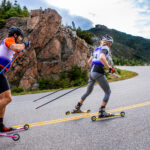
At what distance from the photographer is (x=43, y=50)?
66.3 ft

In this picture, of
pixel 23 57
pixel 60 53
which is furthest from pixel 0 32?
pixel 60 53

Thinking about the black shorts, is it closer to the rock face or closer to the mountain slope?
the rock face

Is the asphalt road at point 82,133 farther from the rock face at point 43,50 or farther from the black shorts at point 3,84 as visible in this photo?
the rock face at point 43,50

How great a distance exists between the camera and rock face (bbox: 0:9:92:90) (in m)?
18.6

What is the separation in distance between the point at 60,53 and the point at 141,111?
59.5 ft

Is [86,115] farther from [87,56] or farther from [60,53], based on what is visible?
[87,56]

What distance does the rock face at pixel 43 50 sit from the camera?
1858 cm

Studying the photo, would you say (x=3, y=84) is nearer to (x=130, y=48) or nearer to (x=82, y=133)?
(x=82, y=133)

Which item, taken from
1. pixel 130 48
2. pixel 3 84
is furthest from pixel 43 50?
pixel 130 48

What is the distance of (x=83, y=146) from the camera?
8.56 feet

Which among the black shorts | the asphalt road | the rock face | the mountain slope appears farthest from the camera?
the mountain slope

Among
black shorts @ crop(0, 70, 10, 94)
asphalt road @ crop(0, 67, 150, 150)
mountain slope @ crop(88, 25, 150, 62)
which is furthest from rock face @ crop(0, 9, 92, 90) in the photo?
mountain slope @ crop(88, 25, 150, 62)

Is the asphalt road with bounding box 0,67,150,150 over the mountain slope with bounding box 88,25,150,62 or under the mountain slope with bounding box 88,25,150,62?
over

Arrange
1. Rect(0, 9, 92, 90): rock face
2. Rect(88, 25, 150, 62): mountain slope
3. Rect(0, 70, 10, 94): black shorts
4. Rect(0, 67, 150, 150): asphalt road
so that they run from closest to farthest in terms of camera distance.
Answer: Rect(0, 67, 150, 150): asphalt road, Rect(0, 70, 10, 94): black shorts, Rect(0, 9, 92, 90): rock face, Rect(88, 25, 150, 62): mountain slope
